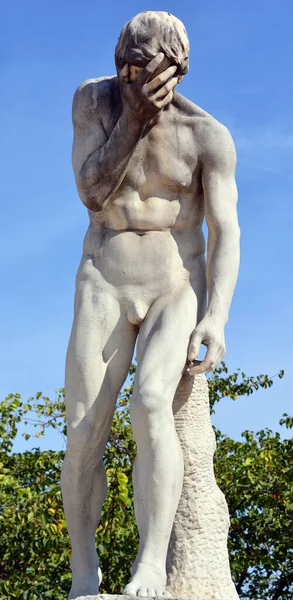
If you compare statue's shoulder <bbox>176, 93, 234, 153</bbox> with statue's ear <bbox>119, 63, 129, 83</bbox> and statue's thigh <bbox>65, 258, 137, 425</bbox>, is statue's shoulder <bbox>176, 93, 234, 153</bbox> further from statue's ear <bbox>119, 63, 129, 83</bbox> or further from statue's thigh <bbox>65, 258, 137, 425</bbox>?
statue's thigh <bbox>65, 258, 137, 425</bbox>

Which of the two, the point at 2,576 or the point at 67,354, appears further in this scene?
the point at 2,576

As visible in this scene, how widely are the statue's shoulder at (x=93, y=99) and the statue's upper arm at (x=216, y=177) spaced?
0.65 m

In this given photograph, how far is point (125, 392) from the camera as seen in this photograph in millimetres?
14898

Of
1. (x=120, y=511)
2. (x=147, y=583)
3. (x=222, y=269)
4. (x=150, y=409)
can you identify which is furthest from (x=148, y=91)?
(x=120, y=511)

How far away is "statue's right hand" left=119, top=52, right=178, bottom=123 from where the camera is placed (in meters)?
6.24

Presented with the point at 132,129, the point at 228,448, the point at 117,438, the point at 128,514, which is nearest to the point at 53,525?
the point at 128,514

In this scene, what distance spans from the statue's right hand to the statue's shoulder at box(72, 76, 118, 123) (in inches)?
10.3

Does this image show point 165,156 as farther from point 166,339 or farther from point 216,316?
A: point 166,339

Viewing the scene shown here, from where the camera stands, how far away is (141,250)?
645cm

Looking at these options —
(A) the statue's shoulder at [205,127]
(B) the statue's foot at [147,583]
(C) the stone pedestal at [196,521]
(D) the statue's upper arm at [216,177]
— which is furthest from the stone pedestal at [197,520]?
(A) the statue's shoulder at [205,127]

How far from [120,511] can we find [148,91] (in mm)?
7776

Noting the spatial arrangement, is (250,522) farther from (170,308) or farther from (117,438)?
(170,308)

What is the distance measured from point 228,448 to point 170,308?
31.9 ft

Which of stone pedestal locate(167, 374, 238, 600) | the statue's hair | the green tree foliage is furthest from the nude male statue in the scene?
the green tree foliage
